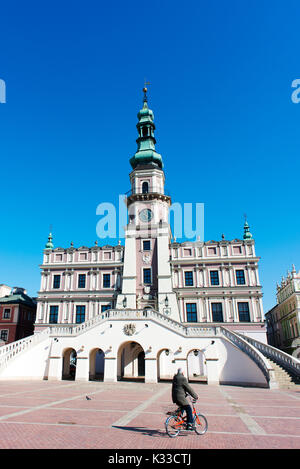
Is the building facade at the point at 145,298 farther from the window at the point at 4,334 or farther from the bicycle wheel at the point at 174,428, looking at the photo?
the bicycle wheel at the point at 174,428

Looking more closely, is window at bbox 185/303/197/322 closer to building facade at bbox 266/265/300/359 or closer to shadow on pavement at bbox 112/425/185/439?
building facade at bbox 266/265/300/359

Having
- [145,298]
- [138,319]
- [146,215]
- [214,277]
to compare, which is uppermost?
[146,215]

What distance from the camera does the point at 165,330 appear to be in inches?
1204

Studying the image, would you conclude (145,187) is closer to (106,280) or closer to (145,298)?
(106,280)

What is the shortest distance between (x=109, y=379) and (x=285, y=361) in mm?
15695

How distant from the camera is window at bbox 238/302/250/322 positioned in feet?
129

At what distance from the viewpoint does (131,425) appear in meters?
11.0

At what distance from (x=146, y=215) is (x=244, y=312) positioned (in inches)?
708

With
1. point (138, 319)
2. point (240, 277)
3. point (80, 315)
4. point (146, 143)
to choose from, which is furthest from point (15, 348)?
point (146, 143)

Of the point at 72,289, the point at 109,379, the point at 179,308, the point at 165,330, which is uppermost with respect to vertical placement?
the point at 72,289

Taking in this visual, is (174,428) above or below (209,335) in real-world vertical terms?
below
